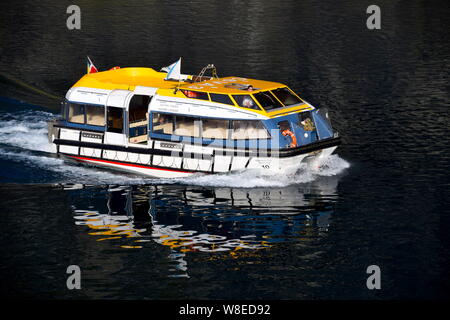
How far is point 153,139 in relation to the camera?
3972 centimetres

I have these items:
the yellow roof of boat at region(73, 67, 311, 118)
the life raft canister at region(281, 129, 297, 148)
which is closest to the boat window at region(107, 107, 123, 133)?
the yellow roof of boat at region(73, 67, 311, 118)

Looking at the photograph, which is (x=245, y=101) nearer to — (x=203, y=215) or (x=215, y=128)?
(x=215, y=128)

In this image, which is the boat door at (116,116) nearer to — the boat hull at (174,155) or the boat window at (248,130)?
the boat hull at (174,155)

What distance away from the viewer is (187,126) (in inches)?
1548

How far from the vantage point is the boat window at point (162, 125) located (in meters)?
39.7

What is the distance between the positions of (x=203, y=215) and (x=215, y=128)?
4.88 m

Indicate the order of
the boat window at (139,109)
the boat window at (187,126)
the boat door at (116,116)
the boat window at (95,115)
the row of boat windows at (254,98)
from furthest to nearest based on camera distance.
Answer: the boat window at (139,109)
the boat window at (95,115)
the boat door at (116,116)
the boat window at (187,126)
the row of boat windows at (254,98)

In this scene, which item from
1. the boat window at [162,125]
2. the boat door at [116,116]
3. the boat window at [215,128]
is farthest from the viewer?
the boat door at [116,116]

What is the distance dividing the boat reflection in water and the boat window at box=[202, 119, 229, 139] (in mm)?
2278

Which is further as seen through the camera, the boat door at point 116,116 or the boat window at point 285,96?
the boat door at point 116,116

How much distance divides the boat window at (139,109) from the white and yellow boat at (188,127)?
5 cm

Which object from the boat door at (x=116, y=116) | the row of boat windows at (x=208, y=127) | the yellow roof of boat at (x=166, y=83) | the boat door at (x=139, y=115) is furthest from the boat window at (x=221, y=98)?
the boat door at (x=116, y=116)

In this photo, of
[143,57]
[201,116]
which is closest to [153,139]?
[201,116]

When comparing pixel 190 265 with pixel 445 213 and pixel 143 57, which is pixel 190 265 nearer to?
pixel 445 213
